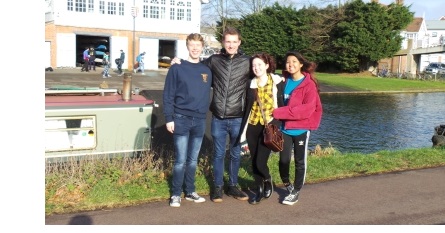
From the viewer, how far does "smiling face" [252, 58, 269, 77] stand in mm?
5246

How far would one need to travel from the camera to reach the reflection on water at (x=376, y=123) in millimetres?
14430

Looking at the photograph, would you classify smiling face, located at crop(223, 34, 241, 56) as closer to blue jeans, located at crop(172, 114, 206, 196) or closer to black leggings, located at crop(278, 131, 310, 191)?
blue jeans, located at crop(172, 114, 206, 196)

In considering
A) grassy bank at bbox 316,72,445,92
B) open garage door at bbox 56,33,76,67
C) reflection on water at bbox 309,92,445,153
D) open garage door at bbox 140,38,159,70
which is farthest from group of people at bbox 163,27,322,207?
open garage door at bbox 140,38,159,70

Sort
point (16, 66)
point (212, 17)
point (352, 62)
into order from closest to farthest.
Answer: point (16, 66)
point (352, 62)
point (212, 17)

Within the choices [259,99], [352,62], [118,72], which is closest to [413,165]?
[259,99]

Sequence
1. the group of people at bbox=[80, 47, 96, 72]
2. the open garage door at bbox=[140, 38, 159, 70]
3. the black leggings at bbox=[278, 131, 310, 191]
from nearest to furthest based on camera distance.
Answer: the black leggings at bbox=[278, 131, 310, 191]
the group of people at bbox=[80, 47, 96, 72]
the open garage door at bbox=[140, 38, 159, 70]

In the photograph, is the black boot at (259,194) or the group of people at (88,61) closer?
the black boot at (259,194)

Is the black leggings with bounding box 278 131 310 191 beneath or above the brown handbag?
beneath

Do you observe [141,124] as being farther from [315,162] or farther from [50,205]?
[50,205]

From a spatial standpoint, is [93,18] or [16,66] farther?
[93,18]

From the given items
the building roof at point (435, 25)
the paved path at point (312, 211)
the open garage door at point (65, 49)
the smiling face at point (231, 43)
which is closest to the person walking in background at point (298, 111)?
the paved path at point (312, 211)

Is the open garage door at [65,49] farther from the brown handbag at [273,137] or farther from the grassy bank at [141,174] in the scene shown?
the brown handbag at [273,137]
